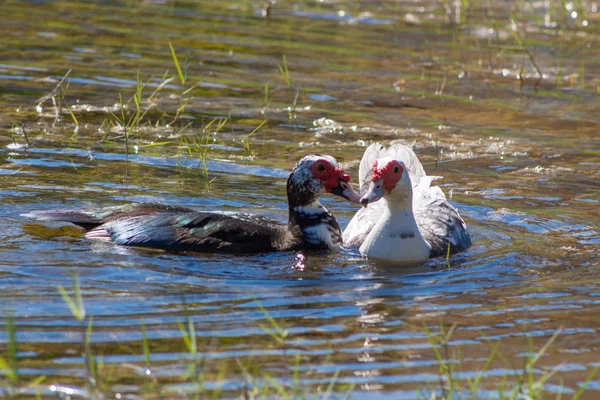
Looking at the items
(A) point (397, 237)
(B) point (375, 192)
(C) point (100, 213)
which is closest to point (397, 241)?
(A) point (397, 237)

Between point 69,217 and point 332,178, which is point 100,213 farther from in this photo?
point 332,178

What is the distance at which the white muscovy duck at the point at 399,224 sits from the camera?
23.1 ft

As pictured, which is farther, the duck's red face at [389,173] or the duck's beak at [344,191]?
the duck's beak at [344,191]

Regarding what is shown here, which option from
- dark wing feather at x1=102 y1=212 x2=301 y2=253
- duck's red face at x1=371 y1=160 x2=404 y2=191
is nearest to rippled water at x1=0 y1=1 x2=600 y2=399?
dark wing feather at x1=102 y1=212 x2=301 y2=253

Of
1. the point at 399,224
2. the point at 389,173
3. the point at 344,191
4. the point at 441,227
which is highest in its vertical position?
the point at 389,173

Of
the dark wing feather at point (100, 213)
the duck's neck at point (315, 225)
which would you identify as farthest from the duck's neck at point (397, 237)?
the dark wing feather at point (100, 213)

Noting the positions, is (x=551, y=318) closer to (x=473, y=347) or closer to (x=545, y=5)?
(x=473, y=347)

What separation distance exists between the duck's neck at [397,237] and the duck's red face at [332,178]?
0.36m

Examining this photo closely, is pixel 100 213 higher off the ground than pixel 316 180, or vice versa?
pixel 316 180

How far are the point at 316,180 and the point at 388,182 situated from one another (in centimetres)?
60

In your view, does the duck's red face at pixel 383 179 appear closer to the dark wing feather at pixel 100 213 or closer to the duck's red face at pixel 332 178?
the duck's red face at pixel 332 178

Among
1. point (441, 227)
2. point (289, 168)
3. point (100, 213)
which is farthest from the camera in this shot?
point (289, 168)

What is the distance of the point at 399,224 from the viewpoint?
712cm

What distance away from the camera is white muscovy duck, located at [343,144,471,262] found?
277 inches
